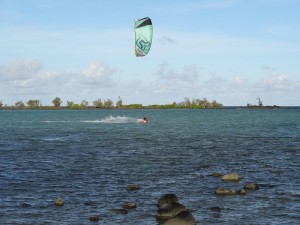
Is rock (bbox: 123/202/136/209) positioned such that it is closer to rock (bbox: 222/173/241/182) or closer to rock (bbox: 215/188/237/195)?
rock (bbox: 215/188/237/195)

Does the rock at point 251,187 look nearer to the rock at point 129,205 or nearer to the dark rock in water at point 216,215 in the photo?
the dark rock in water at point 216,215


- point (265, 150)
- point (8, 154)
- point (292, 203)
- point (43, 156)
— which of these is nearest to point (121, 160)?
point (43, 156)

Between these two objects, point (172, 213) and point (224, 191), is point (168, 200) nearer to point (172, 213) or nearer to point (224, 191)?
point (172, 213)

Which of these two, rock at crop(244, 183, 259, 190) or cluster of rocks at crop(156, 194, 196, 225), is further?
rock at crop(244, 183, 259, 190)

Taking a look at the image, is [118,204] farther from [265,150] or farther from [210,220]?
[265,150]

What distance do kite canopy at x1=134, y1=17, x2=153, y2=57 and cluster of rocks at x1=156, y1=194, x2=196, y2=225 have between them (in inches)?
1243

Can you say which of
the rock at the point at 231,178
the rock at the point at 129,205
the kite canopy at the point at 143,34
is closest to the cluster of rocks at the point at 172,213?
the rock at the point at 129,205

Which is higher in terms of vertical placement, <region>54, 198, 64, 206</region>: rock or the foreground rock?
<region>54, 198, 64, 206</region>: rock

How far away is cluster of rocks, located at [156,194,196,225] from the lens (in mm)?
23828

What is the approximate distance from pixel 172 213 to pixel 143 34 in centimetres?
3460

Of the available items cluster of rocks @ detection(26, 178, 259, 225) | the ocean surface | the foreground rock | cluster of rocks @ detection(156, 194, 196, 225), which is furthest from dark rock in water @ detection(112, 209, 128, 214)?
cluster of rocks @ detection(156, 194, 196, 225)

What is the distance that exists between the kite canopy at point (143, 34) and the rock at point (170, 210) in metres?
32.1

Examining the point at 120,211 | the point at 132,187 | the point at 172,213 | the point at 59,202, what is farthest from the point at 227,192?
the point at 59,202

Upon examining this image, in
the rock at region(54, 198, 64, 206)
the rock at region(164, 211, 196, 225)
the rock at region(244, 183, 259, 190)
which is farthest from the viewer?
the rock at region(244, 183, 259, 190)
